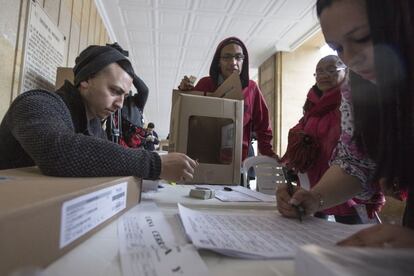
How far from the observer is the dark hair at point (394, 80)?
1.39ft

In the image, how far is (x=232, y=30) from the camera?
3.70 m

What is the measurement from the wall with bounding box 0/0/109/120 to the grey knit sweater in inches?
36.8

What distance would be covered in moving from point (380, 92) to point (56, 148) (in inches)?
24.3

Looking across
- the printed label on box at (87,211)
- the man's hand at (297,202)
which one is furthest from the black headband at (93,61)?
the man's hand at (297,202)

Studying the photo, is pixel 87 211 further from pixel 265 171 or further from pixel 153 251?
pixel 265 171

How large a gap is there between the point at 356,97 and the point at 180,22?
123 inches

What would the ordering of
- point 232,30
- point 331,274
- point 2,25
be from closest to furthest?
point 331,274 → point 2,25 → point 232,30

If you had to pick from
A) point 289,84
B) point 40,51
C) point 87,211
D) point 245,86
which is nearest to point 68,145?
point 87,211

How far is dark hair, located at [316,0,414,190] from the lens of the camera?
42 cm

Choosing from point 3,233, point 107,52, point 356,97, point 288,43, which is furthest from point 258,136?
point 288,43

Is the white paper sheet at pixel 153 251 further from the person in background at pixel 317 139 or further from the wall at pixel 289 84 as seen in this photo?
the wall at pixel 289 84

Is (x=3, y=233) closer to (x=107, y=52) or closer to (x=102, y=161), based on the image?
(x=102, y=161)

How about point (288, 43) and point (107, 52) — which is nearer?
point (107, 52)

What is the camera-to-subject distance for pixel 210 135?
4.43 feet
